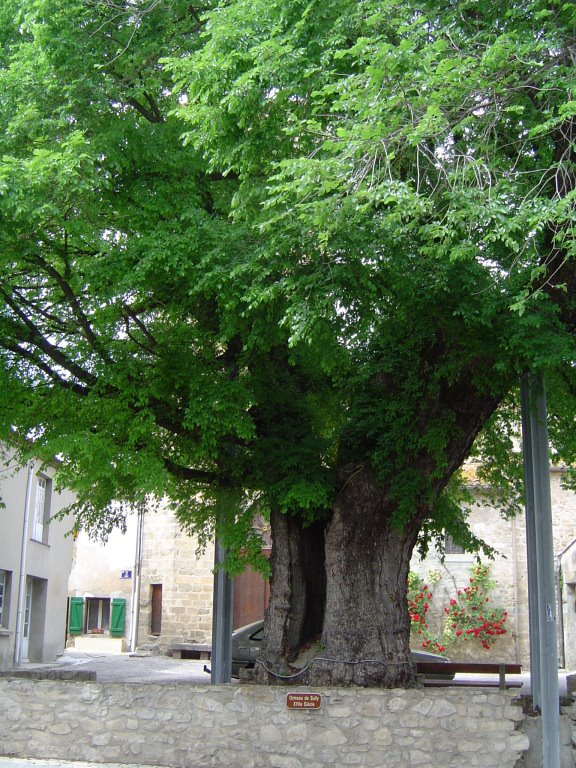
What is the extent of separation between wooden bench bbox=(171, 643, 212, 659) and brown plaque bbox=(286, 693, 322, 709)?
1576 cm

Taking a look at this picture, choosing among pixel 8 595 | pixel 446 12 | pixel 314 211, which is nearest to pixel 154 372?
pixel 314 211

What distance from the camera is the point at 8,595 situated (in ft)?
66.4

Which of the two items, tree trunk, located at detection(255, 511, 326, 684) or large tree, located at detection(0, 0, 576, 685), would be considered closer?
large tree, located at detection(0, 0, 576, 685)

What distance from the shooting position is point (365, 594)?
1087cm

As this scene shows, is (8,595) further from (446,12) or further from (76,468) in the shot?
(446,12)

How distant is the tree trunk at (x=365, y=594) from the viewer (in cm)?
1054

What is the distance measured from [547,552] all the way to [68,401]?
19.5 ft

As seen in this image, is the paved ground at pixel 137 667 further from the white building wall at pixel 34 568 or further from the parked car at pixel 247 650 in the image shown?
the white building wall at pixel 34 568

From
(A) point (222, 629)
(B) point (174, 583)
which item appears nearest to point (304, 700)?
(A) point (222, 629)

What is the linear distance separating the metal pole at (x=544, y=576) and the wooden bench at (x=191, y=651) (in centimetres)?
1680

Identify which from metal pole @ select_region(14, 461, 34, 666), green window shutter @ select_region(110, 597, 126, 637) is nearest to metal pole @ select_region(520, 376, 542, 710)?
metal pole @ select_region(14, 461, 34, 666)

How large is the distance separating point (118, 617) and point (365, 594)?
20.2 m

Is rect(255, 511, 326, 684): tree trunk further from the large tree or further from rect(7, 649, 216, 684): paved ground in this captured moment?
rect(7, 649, 216, 684): paved ground

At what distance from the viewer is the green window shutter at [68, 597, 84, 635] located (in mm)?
30656
